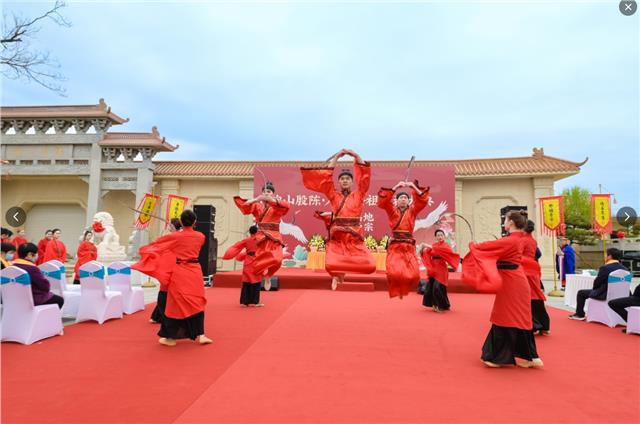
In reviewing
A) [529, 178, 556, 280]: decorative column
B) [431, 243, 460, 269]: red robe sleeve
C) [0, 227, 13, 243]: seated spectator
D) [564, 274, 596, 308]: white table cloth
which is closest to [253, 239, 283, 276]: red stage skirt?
[431, 243, 460, 269]: red robe sleeve

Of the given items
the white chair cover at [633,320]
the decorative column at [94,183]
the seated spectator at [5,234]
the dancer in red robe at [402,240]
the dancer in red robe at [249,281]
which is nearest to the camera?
the dancer in red robe at [402,240]

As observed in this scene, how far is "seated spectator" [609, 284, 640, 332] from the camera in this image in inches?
167

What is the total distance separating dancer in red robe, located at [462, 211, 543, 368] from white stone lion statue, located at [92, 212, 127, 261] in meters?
A: 9.00

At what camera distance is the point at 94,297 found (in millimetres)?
4465

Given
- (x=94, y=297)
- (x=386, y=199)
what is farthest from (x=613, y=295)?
(x=94, y=297)

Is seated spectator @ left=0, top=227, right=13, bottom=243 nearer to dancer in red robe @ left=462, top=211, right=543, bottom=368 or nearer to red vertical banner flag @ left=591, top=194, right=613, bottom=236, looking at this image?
dancer in red robe @ left=462, top=211, right=543, bottom=368

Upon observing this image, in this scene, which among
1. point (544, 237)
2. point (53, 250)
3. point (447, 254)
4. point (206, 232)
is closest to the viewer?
point (447, 254)

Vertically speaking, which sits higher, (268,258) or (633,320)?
(268,258)

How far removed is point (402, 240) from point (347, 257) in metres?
0.65

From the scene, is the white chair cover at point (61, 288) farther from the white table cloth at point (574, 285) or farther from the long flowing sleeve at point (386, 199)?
the white table cloth at point (574, 285)

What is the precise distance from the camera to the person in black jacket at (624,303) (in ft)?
13.9

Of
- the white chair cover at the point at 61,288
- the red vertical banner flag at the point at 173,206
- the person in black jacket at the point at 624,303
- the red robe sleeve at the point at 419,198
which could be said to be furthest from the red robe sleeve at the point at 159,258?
the red vertical banner flag at the point at 173,206

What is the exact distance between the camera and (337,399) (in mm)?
2145

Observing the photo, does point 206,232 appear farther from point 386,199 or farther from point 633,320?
point 633,320
